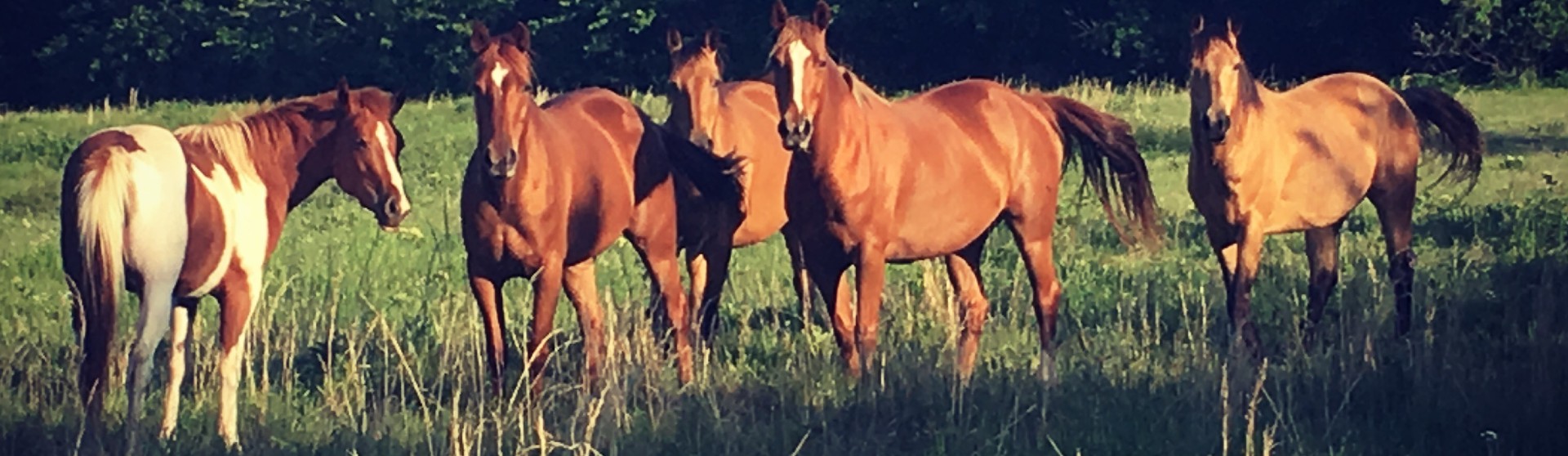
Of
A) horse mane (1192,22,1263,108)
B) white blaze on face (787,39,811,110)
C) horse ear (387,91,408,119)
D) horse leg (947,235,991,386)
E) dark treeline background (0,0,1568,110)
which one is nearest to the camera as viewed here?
white blaze on face (787,39,811,110)

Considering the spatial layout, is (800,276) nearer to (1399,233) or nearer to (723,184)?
(723,184)

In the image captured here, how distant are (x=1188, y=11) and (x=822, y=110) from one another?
2394cm

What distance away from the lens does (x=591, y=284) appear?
752cm

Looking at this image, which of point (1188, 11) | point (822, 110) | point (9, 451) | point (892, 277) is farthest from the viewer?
point (1188, 11)

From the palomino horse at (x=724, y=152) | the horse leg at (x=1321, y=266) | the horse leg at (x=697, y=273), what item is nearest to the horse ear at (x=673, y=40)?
the palomino horse at (x=724, y=152)

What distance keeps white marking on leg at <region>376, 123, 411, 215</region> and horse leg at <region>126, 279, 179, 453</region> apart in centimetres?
106

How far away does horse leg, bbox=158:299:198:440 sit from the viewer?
20.2ft

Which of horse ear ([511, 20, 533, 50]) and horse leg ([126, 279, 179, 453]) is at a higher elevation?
horse ear ([511, 20, 533, 50])

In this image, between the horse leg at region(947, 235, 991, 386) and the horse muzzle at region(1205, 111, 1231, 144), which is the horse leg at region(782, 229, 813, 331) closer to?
the horse leg at region(947, 235, 991, 386)

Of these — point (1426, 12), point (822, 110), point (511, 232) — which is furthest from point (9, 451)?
point (1426, 12)

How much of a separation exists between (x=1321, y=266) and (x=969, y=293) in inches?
67.0

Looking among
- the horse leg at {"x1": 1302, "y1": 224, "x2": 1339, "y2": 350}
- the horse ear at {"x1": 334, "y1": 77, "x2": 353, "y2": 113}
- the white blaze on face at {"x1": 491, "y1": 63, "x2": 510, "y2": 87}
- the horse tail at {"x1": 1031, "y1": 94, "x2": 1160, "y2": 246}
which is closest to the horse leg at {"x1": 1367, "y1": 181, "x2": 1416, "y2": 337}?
the horse leg at {"x1": 1302, "y1": 224, "x2": 1339, "y2": 350}

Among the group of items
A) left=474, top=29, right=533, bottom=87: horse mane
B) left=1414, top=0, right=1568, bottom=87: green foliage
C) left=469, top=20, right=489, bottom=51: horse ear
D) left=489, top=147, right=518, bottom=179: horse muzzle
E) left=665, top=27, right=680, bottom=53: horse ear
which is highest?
left=1414, top=0, right=1568, bottom=87: green foliage

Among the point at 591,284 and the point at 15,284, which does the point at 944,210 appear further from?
the point at 15,284
